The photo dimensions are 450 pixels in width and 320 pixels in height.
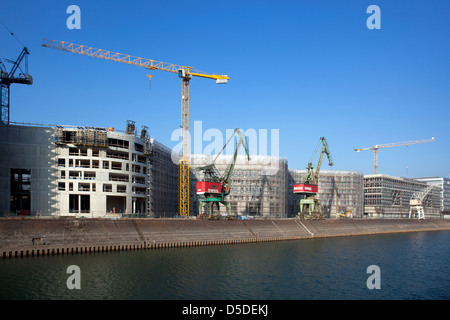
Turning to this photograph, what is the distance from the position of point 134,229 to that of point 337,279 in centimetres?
4420

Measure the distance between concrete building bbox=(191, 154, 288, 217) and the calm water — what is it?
8184cm

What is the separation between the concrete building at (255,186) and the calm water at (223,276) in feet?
269

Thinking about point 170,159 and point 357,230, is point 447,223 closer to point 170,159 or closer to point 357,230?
point 357,230

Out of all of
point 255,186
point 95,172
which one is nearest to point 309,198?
point 255,186

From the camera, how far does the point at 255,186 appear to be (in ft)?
525

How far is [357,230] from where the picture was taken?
141 metres

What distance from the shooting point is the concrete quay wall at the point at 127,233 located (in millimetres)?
64875

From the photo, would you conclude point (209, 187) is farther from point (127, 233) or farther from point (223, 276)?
point (223, 276)

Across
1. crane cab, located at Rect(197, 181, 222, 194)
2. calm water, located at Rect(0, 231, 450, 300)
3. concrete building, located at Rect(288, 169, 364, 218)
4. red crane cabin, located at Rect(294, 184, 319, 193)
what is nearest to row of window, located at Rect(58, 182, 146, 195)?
crane cab, located at Rect(197, 181, 222, 194)

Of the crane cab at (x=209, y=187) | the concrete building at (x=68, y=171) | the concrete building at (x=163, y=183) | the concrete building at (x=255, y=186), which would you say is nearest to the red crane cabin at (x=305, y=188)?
the concrete building at (x=255, y=186)

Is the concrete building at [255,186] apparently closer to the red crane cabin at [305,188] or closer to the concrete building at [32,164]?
the red crane cabin at [305,188]

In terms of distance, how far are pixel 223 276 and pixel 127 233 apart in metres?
31.9

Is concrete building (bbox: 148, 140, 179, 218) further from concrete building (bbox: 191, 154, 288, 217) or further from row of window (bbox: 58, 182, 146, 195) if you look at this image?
concrete building (bbox: 191, 154, 288, 217)
